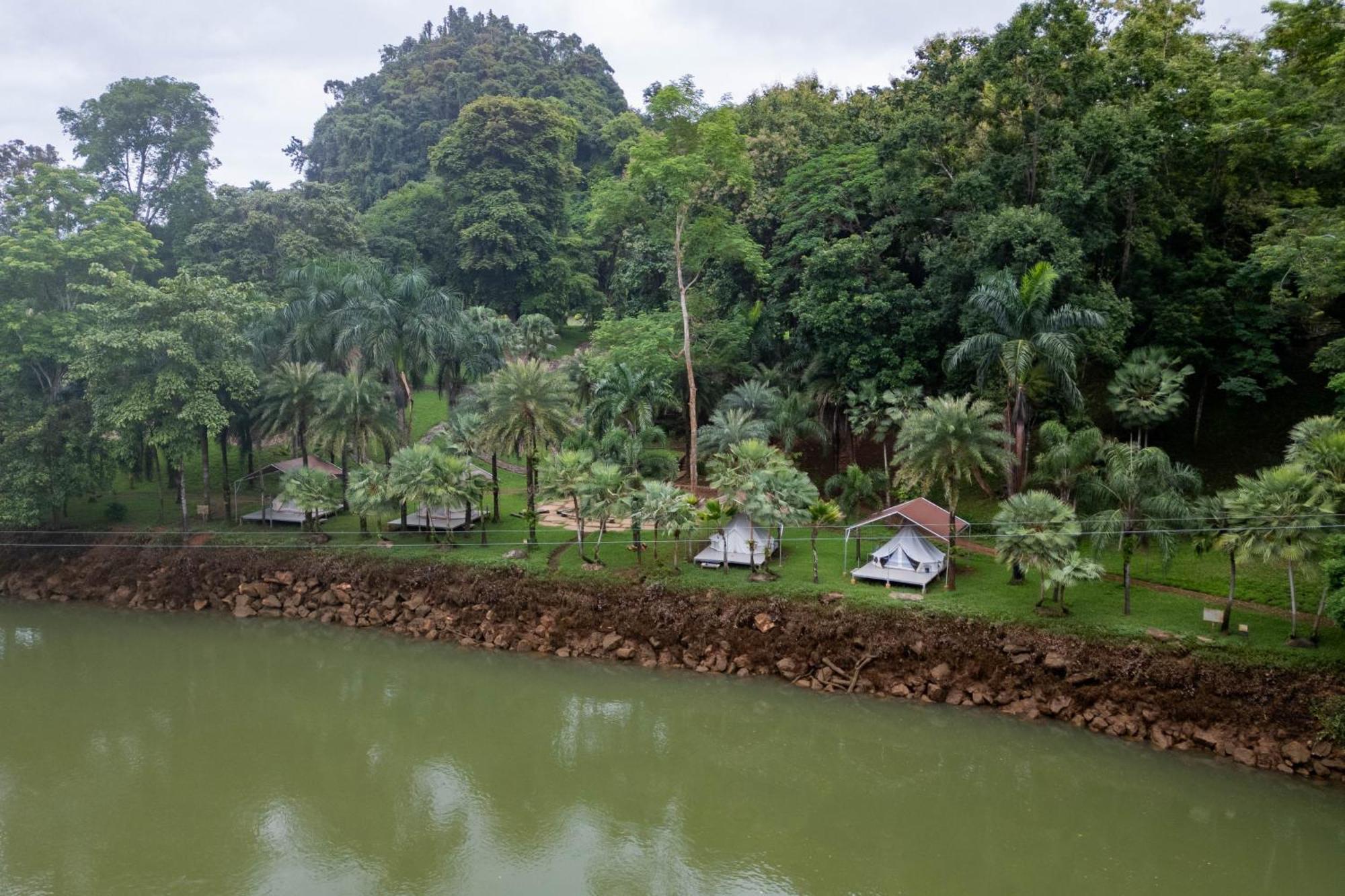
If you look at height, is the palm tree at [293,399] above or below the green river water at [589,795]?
above

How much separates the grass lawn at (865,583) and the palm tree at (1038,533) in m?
1.24

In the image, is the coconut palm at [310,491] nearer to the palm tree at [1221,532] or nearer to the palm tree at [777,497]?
the palm tree at [777,497]

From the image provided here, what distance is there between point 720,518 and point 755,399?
724 cm

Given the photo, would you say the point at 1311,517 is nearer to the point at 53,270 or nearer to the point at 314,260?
the point at 314,260

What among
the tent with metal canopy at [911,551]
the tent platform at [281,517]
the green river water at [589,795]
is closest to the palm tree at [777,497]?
the tent with metal canopy at [911,551]

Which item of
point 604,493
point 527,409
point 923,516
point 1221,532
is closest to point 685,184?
point 527,409

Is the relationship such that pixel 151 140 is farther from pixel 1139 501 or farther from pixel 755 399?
pixel 1139 501

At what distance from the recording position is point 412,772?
16.6m

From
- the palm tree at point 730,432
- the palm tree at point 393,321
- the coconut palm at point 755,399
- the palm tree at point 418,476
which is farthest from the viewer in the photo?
the palm tree at point 393,321

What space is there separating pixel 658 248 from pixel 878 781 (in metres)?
26.0

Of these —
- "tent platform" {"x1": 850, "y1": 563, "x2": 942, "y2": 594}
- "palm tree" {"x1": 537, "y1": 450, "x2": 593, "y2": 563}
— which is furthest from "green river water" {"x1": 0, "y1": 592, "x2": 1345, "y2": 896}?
"palm tree" {"x1": 537, "y1": 450, "x2": 593, "y2": 563}

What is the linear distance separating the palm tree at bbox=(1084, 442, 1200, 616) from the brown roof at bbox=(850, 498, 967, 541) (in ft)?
11.7

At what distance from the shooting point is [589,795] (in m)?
15.7

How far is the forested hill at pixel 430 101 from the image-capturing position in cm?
5869
